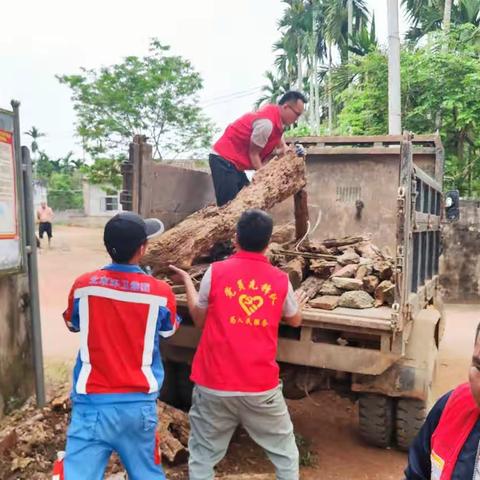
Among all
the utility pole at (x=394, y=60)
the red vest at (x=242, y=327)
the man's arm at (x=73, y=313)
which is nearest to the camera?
the man's arm at (x=73, y=313)

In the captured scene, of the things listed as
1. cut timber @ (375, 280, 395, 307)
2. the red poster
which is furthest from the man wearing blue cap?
cut timber @ (375, 280, 395, 307)

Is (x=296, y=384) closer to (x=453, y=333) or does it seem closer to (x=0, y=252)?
(x=0, y=252)

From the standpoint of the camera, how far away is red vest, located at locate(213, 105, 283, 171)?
13.7ft

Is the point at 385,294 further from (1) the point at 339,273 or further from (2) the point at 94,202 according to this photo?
(2) the point at 94,202

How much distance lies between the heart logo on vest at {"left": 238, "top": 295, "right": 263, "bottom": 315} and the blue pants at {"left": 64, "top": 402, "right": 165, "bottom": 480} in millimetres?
601

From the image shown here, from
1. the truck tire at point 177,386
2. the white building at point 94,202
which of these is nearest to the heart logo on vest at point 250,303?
the truck tire at point 177,386

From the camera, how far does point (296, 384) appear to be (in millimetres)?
3438

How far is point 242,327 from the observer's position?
8.35 ft

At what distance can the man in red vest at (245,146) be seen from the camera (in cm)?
406

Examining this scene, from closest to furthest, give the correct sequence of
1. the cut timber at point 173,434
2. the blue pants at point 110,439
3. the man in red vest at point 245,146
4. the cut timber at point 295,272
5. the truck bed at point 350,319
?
1. the blue pants at point 110,439
2. the truck bed at point 350,319
3. the cut timber at point 173,434
4. the cut timber at point 295,272
5. the man in red vest at point 245,146

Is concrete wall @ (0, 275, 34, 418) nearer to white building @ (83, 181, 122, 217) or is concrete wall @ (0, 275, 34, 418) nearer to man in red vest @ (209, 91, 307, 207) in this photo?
man in red vest @ (209, 91, 307, 207)

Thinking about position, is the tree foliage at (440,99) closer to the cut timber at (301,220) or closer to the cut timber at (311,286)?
the cut timber at (301,220)

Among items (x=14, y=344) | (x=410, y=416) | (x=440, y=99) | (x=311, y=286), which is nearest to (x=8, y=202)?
(x=14, y=344)

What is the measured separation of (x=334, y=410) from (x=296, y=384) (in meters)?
1.24
